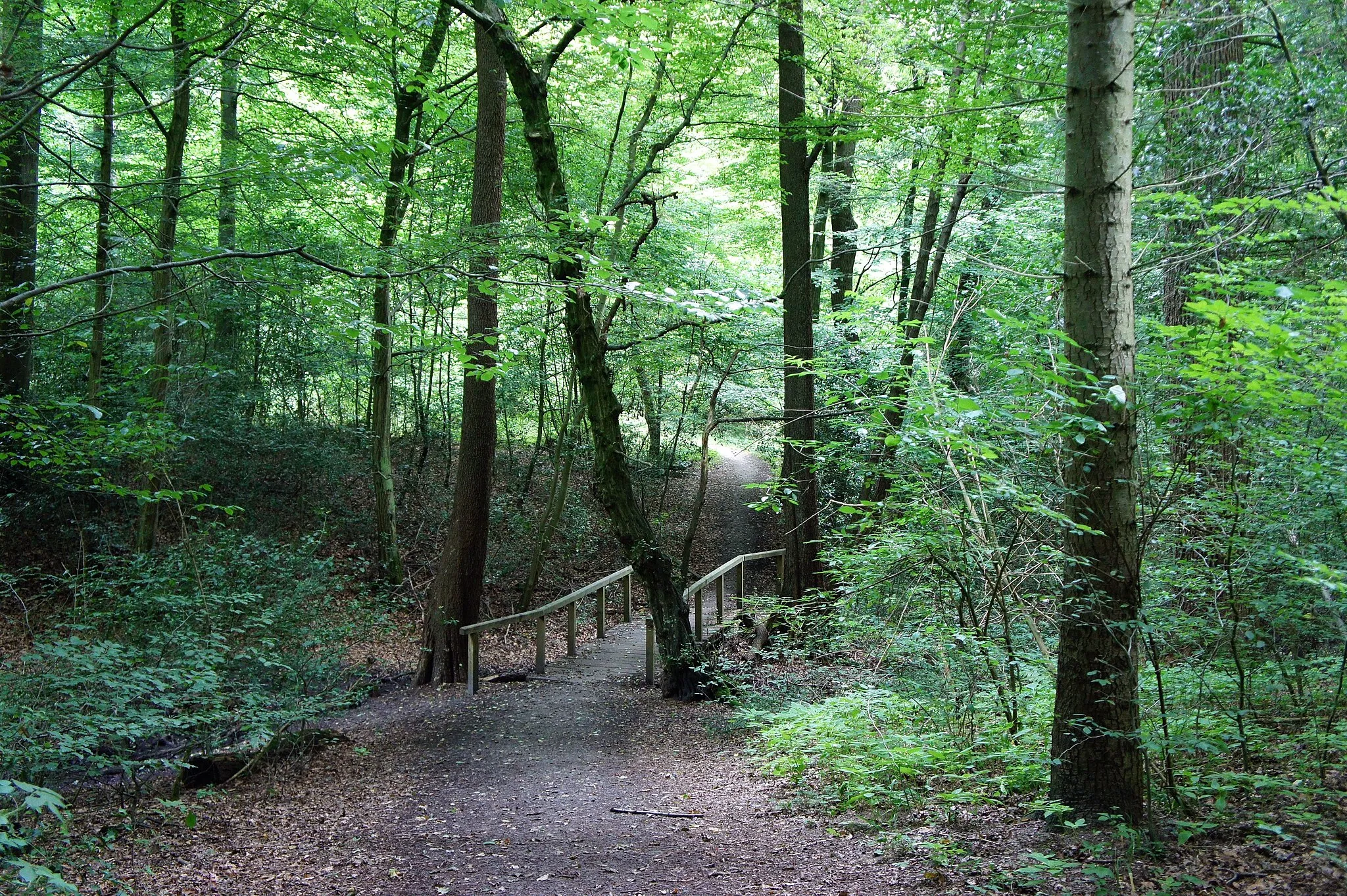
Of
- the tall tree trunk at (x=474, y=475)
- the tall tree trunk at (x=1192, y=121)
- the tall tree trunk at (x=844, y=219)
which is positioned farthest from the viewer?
the tall tree trunk at (x=844, y=219)

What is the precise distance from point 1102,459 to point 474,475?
8154 millimetres

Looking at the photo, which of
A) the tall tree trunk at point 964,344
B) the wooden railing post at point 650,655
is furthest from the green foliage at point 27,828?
the tall tree trunk at point 964,344

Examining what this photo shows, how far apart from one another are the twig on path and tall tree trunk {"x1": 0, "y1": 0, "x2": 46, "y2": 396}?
4645 millimetres

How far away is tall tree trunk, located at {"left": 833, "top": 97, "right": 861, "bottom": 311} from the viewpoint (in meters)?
12.5

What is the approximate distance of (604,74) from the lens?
11.9m

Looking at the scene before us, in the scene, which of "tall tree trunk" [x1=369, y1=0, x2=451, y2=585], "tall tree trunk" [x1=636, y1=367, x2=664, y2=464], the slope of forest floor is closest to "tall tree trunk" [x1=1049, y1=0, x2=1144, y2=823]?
the slope of forest floor

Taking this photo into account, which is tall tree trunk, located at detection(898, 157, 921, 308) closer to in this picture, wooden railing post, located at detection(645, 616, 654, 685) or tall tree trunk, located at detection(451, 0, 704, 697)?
tall tree trunk, located at detection(451, 0, 704, 697)

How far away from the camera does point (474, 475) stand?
10375mm

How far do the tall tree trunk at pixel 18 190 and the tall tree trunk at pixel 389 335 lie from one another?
3617 millimetres

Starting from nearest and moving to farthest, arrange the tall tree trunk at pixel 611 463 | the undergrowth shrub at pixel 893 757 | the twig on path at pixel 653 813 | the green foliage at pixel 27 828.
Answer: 1. the green foliage at pixel 27 828
2. the undergrowth shrub at pixel 893 757
3. the twig on path at pixel 653 813
4. the tall tree trunk at pixel 611 463

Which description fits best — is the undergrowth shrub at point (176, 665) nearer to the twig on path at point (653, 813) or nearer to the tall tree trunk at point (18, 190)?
the tall tree trunk at point (18, 190)

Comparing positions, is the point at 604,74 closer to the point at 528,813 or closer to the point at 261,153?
the point at 261,153

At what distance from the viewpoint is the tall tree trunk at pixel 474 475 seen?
1004 cm

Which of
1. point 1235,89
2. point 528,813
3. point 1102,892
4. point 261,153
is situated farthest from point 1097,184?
point 528,813
